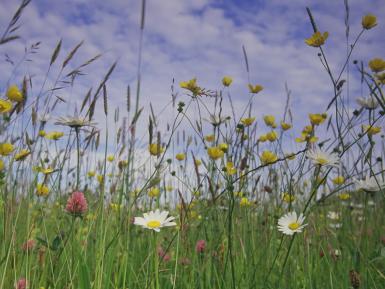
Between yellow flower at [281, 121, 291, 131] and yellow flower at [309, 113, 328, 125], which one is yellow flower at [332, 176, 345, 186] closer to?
yellow flower at [281, 121, 291, 131]

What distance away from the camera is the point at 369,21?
5.27 ft

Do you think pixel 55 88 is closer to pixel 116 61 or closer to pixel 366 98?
pixel 116 61

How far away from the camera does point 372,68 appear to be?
171 centimetres

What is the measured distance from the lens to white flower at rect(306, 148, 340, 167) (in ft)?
3.98

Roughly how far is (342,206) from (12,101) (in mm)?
2251

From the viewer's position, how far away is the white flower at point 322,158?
1.21 metres

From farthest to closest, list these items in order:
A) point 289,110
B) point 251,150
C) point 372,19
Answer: point 289,110, point 251,150, point 372,19

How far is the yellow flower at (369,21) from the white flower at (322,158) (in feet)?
2.23

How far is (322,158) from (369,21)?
736mm

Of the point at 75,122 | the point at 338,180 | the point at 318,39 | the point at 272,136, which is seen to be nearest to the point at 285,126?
the point at 272,136

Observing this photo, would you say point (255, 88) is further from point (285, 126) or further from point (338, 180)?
point (338, 180)

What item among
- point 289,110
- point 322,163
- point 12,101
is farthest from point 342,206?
point 12,101

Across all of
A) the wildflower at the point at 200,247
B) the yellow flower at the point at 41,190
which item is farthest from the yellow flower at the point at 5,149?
the wildflower at the point at 200,247

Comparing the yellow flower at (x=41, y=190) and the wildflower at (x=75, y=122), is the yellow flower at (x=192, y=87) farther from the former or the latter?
the yellow flower at (x=41, y=190)
